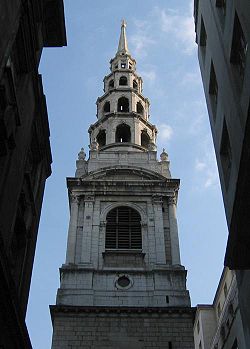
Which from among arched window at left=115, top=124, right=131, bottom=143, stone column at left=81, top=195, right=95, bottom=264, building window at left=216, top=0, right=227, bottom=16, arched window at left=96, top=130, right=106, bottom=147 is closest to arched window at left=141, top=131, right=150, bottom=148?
arched window at left=115, top=124, right=131, bottom=143

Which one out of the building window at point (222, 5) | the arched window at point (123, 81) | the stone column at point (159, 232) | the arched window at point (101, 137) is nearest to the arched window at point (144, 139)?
the arched window at point (101, 137)

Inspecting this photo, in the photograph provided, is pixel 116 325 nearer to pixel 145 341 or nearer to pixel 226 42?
pixel 145 341

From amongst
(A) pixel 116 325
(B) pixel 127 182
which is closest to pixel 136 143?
(B) pixel 127 182

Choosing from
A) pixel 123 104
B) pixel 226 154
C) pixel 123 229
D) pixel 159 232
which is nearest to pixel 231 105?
pixel 226 154

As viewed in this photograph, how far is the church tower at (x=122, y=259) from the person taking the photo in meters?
31.1

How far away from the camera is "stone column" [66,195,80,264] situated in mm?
35812

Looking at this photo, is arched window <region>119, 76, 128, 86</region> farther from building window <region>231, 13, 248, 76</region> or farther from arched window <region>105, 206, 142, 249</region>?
building window <region>231, 13, 248, 76</region>

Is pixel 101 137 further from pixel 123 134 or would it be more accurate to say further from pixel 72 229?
Result: pixel 72 229

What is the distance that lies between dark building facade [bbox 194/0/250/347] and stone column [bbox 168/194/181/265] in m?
15.2

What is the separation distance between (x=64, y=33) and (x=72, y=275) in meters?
16.3

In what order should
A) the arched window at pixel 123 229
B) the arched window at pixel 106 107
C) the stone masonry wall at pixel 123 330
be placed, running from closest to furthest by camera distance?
the stone masonry wall at pixel 123 330
the arched window at pixel 123 229
the arched window at pixel 106 107

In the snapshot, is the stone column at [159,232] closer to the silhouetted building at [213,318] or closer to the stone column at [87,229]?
the stone column at [87,229]

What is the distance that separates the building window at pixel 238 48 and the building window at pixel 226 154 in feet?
9.17

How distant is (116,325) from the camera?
103 feet
